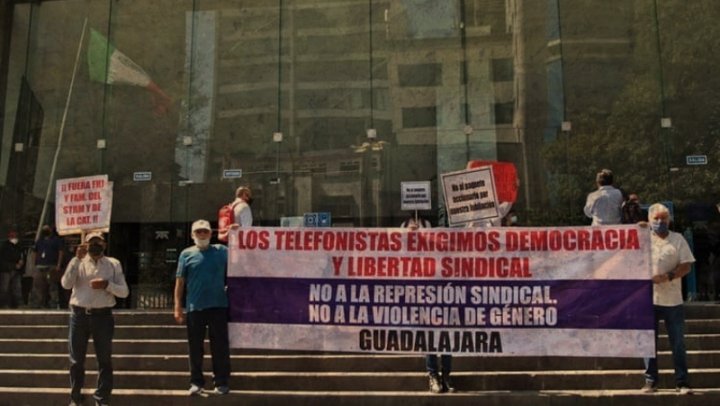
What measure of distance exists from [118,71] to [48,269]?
5797mm

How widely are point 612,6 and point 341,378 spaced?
1174 cm

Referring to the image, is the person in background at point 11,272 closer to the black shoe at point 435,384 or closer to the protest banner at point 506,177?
the protest banner at point 506,177

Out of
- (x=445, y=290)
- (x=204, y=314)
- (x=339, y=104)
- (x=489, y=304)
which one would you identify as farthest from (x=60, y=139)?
(x=489, y=304)

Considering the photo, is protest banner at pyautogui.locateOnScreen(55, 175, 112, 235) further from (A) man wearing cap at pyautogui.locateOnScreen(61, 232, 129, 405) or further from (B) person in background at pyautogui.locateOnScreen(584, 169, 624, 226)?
(B) person in background at pyautogui.locateOnScreen(584, 169, 624, 226)

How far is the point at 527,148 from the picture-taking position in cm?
1473

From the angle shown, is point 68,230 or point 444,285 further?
point 68,230

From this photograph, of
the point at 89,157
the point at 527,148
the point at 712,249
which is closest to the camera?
the point at 712,249

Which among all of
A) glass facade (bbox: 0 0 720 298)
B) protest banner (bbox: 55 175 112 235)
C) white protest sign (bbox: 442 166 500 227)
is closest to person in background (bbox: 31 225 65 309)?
glass facade (bbox: 0 0 720 298)

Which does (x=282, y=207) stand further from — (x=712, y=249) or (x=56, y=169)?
(x=712, y=249)

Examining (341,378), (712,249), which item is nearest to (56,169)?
(341,378)

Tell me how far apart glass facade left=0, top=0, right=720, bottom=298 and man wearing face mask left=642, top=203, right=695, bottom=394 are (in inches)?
296

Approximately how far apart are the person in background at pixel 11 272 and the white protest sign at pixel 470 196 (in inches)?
410

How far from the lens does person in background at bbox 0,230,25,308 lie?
→ 13.9 m

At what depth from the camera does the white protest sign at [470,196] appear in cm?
781
